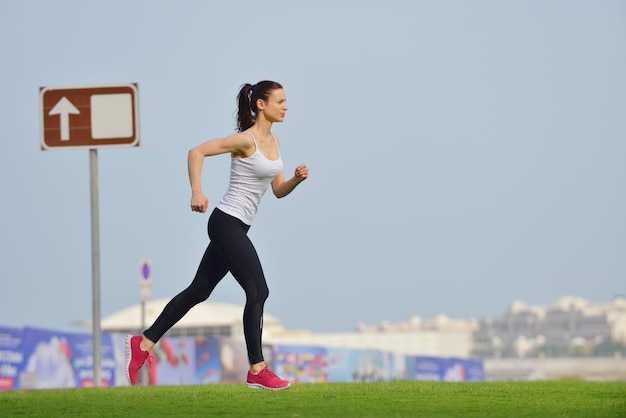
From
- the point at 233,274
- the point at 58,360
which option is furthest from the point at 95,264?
the point at 58,360

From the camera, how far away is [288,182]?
349 inches

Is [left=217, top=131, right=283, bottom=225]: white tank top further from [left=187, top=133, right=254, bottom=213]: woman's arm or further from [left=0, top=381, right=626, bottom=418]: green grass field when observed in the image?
[left=0, top=381, right=626, bottom=418]: green grass field

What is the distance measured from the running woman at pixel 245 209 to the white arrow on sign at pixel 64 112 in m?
5.31

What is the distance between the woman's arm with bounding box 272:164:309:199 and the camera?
8.69 meters

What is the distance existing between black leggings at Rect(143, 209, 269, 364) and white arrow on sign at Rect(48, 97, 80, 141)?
5351mm

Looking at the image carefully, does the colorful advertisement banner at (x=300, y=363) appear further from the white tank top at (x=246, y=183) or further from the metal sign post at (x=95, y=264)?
the white tank top at (x=246, y=183)

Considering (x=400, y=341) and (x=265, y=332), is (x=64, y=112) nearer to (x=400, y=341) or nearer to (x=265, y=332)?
(x=265, y=332)

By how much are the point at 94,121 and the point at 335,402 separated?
6.34 metres

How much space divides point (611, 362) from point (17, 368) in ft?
615

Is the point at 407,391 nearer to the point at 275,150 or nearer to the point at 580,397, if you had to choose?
the point at 580,397

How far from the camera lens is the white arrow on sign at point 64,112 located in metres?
13.8

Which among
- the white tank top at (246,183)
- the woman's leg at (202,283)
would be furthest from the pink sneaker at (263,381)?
the white tank top at (246,183)

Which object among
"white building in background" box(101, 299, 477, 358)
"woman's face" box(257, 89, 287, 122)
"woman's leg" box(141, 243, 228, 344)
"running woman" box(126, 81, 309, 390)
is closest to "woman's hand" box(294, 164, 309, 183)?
"running woman" box(126, 81, 309, 390)

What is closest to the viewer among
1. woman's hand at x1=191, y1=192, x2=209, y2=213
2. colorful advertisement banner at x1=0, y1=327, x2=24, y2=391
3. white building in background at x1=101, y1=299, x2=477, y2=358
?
woman's hand at x1=191, y1=192, x2=209, y2=213
